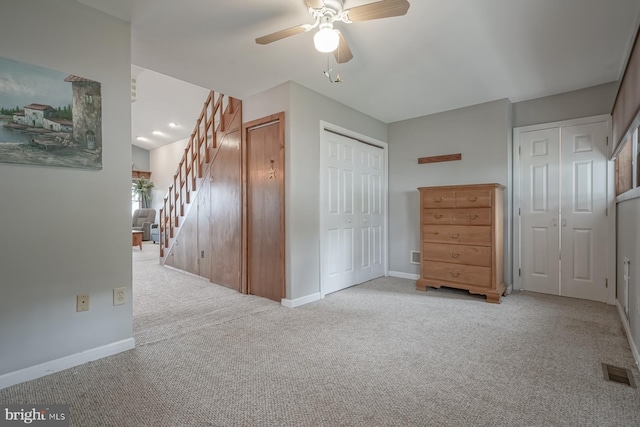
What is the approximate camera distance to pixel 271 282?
351 cm

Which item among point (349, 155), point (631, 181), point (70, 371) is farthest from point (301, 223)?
point (631, 181)

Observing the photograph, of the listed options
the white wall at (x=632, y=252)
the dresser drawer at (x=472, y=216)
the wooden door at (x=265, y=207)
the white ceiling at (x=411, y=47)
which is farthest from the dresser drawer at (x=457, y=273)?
the white ceiling at (x=411, y=47)

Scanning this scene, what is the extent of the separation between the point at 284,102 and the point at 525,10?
7.20ft

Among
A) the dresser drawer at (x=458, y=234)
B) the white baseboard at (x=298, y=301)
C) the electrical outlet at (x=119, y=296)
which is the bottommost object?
the white baseboard at (x=298, y=301)

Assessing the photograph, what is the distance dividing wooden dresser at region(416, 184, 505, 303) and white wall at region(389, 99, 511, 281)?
1.64 feet

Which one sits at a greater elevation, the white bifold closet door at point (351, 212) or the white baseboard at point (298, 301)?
the white bifold closet door at point (351, 212)

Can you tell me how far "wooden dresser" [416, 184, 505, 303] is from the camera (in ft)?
11.3

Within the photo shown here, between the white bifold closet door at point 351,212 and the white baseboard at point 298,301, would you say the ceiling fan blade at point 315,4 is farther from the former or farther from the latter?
the white baseboard at point 298,301

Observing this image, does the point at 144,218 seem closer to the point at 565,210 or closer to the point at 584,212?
the point at 565,210

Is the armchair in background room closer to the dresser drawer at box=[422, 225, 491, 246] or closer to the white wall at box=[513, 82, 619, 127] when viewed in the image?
the dresser drawer at box=[422, 225, 491, 246]

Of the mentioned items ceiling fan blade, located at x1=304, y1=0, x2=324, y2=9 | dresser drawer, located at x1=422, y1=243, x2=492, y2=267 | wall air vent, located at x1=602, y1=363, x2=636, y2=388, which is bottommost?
wall air vent, located at x1=602, y1=363, x2=636, y2=388

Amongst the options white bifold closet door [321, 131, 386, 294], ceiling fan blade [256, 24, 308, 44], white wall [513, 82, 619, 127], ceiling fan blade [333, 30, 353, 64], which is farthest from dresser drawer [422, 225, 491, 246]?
ceiling fan blade [256, 24, 308, 44]

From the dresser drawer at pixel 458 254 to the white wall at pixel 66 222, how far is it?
10.5 feet

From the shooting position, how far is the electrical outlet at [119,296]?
220cm
